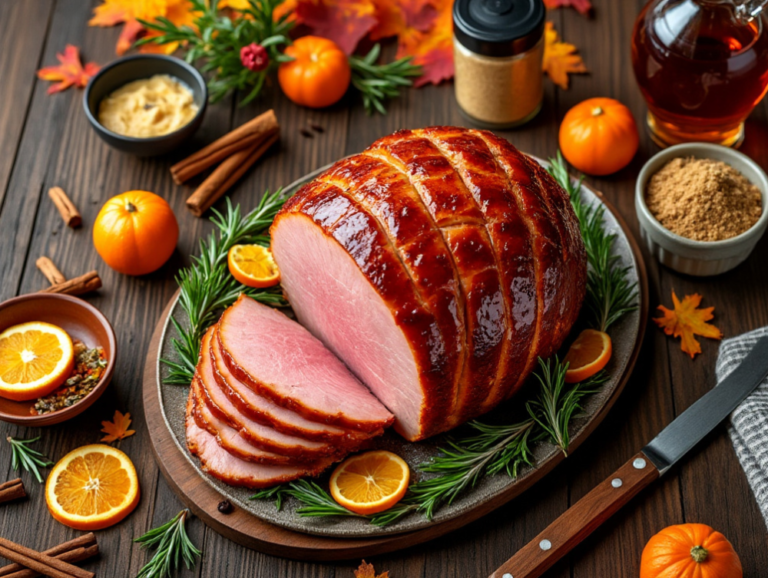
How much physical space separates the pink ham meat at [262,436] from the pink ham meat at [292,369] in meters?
0.10

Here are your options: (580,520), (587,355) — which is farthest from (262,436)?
(587,355)

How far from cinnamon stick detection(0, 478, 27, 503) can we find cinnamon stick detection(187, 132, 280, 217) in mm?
1414

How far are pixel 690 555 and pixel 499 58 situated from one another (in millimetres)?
2191

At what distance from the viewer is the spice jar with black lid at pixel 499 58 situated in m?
3.56

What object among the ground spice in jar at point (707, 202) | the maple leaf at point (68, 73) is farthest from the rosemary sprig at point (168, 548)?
the maple leaf at point (68, 73)

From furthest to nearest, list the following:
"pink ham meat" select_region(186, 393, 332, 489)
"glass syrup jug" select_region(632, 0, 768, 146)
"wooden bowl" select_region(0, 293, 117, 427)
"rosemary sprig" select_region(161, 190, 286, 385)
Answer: "glass syrup jug" select_region(632, 0, 768, 146) < "rosemary sprig" select_region(161, 190, 286, 385) < "wooden bowl" select_region(0, 293, 117, 427) < "pink ham meat" select_region(186, 393, 332, 489)

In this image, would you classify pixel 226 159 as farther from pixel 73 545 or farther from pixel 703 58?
pixel 703 58

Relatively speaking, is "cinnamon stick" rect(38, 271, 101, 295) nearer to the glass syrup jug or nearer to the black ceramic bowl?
the black ceramic bowl

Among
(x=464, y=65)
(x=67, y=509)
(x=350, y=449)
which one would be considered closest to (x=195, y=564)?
(x=67, y=509)

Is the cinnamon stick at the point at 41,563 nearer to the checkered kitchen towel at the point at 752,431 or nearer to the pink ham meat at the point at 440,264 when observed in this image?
the pink ham meat at the point at 440,264

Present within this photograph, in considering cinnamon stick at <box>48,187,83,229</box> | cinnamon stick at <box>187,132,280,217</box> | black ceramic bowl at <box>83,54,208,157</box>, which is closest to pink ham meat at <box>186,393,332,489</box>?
cinnamon stick at <box>187,132,280,217</box>

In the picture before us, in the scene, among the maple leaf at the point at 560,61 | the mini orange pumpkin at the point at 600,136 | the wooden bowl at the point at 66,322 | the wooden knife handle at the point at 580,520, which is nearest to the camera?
the wooden knife handle at the point at 580,520

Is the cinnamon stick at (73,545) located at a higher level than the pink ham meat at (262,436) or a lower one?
lower

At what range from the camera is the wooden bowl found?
10.2 ft
